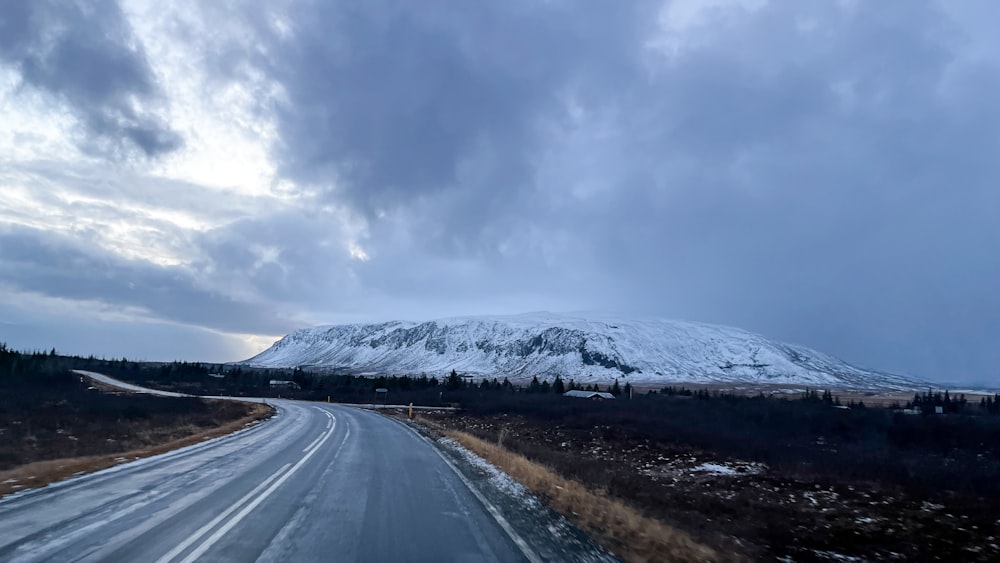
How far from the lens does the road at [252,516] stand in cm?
803

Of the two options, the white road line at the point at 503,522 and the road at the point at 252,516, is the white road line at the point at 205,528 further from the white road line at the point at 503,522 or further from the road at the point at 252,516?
the white road line at the point at 503,522

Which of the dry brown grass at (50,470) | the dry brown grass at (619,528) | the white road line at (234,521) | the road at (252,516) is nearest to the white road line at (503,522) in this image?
the road at (252,516)

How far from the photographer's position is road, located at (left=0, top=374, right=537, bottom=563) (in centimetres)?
803

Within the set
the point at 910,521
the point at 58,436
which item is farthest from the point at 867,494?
the point at 58,436

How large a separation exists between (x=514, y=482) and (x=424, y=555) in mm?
8425

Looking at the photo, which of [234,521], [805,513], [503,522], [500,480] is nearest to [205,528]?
[234,521]

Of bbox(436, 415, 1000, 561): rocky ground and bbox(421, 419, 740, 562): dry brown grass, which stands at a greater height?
bbox(421, 419, 740, 562): dry brown grass

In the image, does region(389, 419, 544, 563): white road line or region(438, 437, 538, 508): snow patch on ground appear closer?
region(389, 419, 544, 563): white road line

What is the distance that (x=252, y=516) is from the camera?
10.2 metres

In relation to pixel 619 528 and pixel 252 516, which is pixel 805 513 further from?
pixel 252 516

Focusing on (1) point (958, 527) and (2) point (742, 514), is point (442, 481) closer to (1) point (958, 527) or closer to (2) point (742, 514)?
(2) point (742, 514)

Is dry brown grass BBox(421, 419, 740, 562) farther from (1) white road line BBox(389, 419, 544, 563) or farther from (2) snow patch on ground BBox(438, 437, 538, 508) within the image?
Answer: (1) white road line BBox(389, 419, 544, 563)

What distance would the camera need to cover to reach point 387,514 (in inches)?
440

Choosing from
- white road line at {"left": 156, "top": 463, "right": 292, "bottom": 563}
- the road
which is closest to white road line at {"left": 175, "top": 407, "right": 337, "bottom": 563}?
the road
